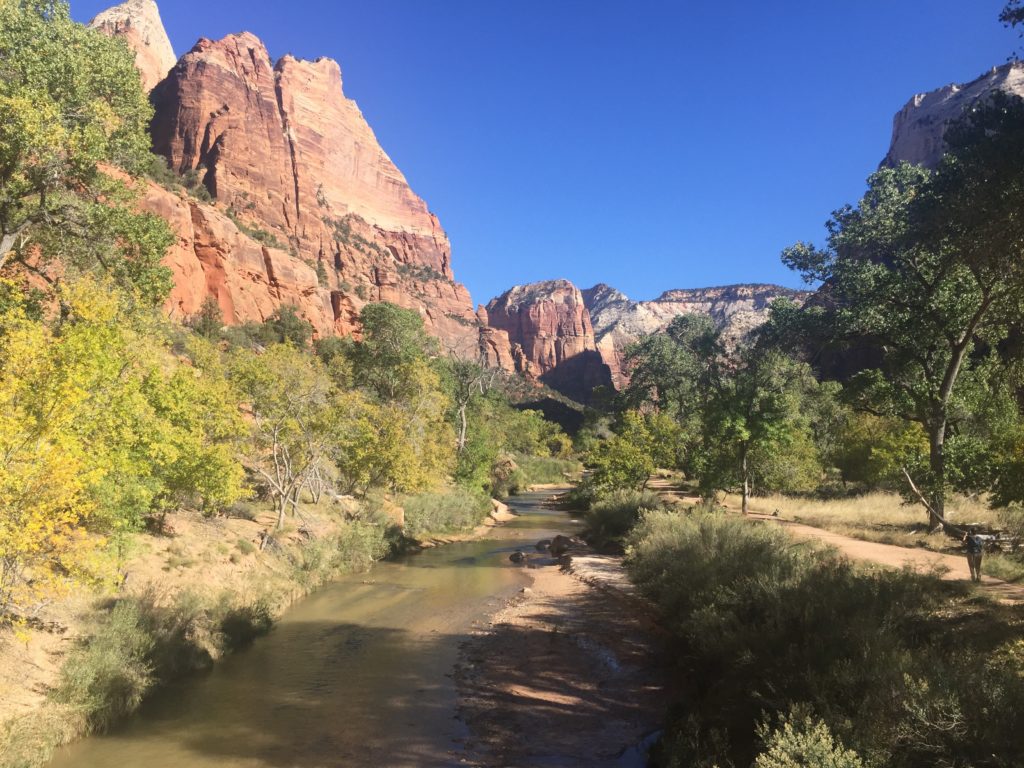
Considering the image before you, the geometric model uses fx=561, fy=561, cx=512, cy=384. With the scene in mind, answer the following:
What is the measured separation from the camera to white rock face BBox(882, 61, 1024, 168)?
101 meters

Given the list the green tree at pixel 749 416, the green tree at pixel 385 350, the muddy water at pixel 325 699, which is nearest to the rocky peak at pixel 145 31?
the green tree at pixel 385 350

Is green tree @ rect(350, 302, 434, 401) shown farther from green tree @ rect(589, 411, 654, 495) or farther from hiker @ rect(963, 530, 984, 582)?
hiker @ rect(963, 530, 984, 582)

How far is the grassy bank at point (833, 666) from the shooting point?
5301mm

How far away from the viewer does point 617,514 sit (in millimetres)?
27391

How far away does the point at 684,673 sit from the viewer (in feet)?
37.2

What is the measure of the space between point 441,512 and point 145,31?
14078 centimetres

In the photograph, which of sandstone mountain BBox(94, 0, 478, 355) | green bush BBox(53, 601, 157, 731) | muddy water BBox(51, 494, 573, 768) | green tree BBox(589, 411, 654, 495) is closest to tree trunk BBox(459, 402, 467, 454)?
green tree BBox(589, 411, 654, 495)

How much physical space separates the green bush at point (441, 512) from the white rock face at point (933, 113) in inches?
4267

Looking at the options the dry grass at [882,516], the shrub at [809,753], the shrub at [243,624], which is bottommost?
the shrub at [243,624]

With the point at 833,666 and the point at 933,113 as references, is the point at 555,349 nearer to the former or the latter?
the point at 933,113

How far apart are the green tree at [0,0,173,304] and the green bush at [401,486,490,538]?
646 inches

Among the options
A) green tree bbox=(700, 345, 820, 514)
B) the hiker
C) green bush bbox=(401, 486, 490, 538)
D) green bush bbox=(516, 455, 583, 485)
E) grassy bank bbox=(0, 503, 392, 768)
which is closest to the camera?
grassy bank bbox=(0, 503, 392, 768)

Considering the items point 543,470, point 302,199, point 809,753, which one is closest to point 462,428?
point 543,470

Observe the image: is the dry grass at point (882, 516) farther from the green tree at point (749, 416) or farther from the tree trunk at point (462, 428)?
the tree trunk at point (462, 428)
